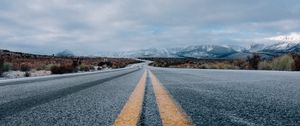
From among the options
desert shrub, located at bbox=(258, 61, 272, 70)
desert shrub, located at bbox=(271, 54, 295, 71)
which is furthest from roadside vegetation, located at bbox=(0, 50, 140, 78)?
desert shrub, located at bbox=(271, 54, 295, 71)

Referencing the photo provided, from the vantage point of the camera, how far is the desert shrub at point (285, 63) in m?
25.2

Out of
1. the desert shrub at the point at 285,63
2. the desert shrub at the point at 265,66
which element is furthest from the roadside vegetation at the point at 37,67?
the desert shrub at the point at 285,63

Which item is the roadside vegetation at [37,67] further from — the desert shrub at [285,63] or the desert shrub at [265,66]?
the desert shrub at [285,63]

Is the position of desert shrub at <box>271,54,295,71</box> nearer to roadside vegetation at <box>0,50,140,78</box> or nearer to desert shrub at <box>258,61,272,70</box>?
desert shrub at <box>258,61,272,70</box>

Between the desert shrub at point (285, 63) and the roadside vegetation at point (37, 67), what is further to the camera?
the desert shrub at point (285, 63)

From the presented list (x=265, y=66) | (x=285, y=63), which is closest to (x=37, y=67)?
(x=265, y=66)

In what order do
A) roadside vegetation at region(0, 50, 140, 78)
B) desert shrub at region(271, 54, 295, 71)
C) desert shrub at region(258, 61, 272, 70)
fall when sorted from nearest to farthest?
1. roadside vegetation at region(0, 50, 140, 78)
2. desert shrub at region(271, 54, 295, 71)
3. desert shrub at region(258, 61, 272, 70)

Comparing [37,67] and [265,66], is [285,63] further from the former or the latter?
[37,67]

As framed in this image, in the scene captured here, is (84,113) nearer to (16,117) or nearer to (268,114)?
(16,117)

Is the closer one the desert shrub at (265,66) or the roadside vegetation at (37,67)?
the roadside vegetation at (37,67)

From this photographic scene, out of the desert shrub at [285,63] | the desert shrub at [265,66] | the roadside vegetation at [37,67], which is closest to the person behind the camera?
the roadside vegetation at [37,67]

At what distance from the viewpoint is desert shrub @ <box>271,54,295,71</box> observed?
82.6ft

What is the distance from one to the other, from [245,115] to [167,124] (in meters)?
0.85

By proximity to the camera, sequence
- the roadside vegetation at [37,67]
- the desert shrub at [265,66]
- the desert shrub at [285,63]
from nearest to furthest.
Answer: the roadside vegetation at [37,67] → the desert shrub at [285,63] → the desert shrub at [265,66]
